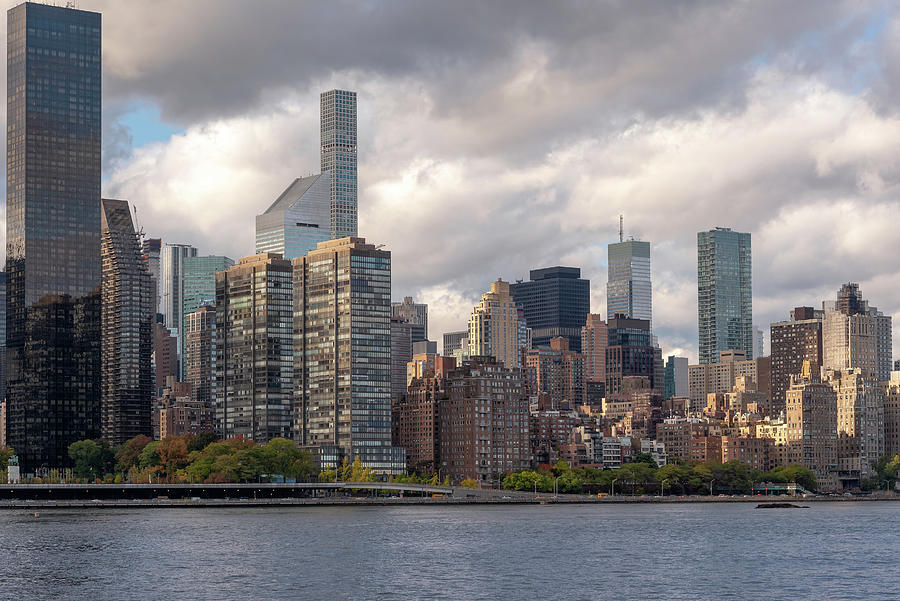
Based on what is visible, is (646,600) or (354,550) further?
(354,550)

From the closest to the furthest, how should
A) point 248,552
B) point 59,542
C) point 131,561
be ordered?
point 131,561 < point 248,552 < point 59,542

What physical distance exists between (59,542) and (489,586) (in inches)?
2890

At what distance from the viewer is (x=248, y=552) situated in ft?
575

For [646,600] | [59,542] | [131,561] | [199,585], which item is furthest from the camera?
[59,542]

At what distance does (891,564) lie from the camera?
166500 mm

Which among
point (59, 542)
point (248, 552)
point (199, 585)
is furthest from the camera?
point (59, 542)

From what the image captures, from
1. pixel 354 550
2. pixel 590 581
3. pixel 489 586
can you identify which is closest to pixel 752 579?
pixel 590 581

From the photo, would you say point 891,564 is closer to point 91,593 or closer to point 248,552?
point 248,552

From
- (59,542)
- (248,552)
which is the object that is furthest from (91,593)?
(59,542)

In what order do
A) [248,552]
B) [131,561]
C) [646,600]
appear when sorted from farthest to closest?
[248,552]
[131,561]
[646,600]

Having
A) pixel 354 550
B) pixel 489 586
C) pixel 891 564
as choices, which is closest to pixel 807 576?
pixel 891 564

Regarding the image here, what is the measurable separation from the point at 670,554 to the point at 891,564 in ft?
83.4

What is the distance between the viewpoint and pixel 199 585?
140m

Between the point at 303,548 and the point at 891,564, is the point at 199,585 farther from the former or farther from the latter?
the point at 891,564
